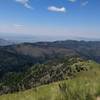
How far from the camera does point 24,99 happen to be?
50531 millimetres

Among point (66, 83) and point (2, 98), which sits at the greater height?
point (66, 83)

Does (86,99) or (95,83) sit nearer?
(86,99)

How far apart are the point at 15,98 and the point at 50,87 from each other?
29.5 ft

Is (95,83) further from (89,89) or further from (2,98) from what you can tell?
(2,98)

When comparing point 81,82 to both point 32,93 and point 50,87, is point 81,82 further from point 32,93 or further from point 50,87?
point 32,93

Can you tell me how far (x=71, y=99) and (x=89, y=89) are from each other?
613 centimetres

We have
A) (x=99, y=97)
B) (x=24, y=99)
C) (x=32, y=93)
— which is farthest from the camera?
(x=32, y=93)

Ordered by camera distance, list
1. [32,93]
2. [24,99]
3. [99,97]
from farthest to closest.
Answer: [32,93], [24,99], [99,97]

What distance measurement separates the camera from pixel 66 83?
56.7 metres

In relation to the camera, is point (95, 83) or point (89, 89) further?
point (95, 83)

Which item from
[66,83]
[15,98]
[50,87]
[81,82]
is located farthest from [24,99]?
[81,82]

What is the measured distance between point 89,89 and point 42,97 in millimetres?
11132

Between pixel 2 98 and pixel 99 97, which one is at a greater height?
pixel 99 97

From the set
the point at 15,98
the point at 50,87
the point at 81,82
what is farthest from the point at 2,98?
the point at 81,82
